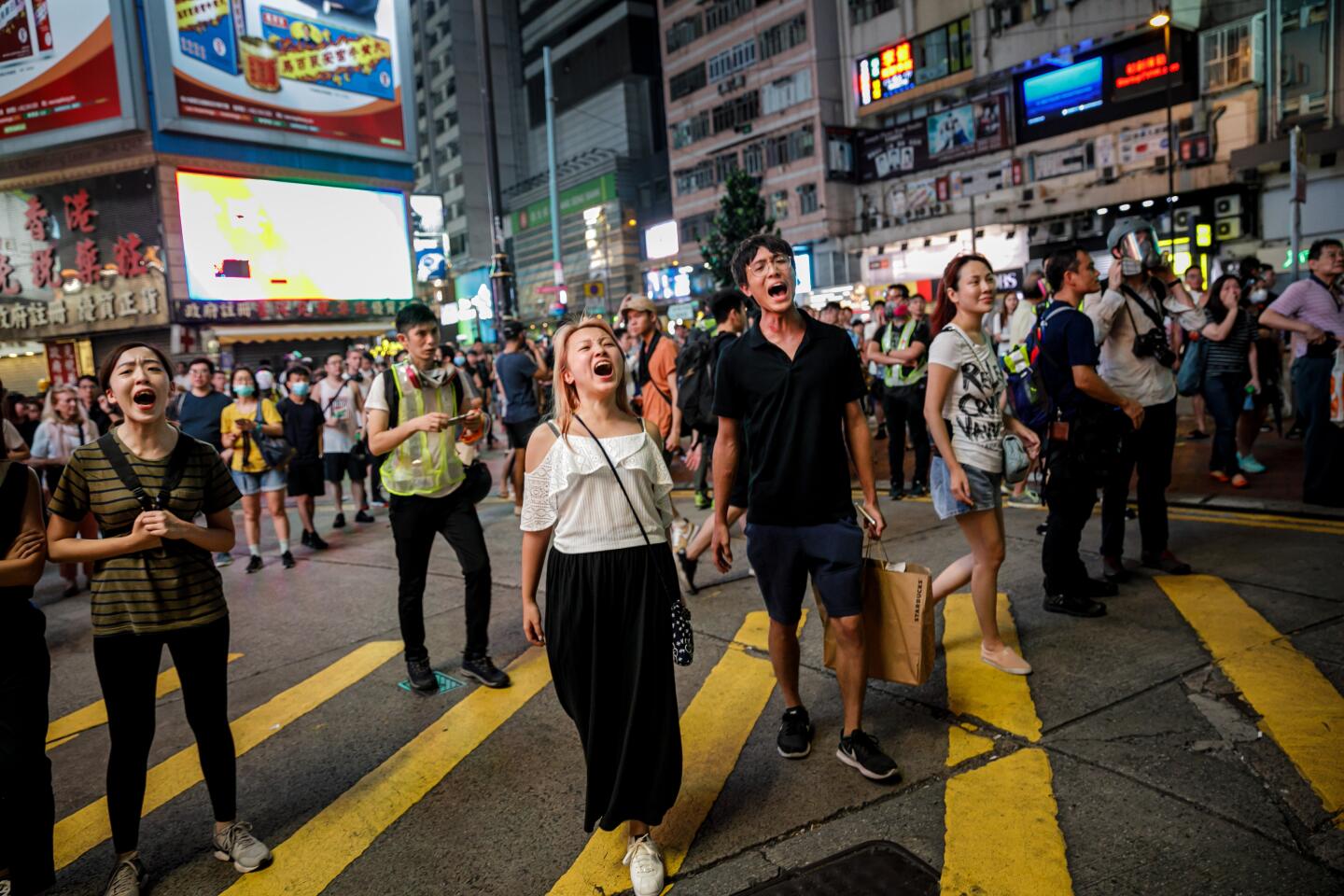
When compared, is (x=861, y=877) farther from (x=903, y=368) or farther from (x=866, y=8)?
(x=866, y=8)

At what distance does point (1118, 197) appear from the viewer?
3145 centimetres

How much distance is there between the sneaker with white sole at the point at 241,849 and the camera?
3225 millimetres

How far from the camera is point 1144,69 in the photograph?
30938 millimetres

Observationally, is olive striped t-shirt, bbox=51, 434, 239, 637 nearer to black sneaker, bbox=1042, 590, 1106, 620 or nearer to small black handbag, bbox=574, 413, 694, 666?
small black handbag, bbox=574, 413, 694, 666

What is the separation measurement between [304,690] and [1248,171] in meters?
31.8

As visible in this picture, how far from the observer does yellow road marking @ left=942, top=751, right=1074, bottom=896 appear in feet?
8.86

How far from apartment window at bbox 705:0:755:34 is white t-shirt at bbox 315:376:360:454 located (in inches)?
1686

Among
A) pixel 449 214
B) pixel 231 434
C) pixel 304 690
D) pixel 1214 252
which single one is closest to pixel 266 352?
pixel 231 434

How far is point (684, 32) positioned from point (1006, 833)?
5435 centimetres

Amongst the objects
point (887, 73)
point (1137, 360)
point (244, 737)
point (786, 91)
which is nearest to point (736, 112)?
point (786, 91)

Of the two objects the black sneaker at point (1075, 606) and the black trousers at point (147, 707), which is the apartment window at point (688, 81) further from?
the black trousers at point (147, 707)

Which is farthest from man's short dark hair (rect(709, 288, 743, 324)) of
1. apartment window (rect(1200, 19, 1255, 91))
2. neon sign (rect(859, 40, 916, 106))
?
neon sign (rect(859, 40, 916, 106))

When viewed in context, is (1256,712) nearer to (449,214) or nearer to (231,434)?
(231,434)

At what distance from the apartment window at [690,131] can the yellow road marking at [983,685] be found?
4879 cm
